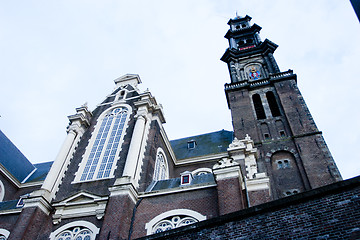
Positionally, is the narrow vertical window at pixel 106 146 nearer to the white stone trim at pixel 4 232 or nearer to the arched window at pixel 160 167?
the arched window at pixel 160 167

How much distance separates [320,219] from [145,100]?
1371cm

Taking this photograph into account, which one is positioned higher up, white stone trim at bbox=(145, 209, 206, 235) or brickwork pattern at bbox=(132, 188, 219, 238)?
brickwork pattern at bbox=(132, 188, 219, 238)

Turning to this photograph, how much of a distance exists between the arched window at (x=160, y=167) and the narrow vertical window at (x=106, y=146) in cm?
286

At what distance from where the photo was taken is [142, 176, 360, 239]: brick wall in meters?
5.76

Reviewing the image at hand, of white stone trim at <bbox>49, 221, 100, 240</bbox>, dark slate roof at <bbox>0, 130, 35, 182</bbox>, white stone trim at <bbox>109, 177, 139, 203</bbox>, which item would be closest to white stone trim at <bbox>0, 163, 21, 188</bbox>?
dark slate roof at <bbox>0, 130, 35, 182</bbox>

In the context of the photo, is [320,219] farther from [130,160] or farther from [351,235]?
[130,160]

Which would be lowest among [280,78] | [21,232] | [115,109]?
[21,232]

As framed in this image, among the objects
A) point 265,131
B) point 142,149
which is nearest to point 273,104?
point 265,131

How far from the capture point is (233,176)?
1220 centimetres

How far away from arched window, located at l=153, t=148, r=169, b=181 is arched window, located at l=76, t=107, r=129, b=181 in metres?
2.82

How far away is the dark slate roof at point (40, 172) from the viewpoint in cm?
Answer: 2443

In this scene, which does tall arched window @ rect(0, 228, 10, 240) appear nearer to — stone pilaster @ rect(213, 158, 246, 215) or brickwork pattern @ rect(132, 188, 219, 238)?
brickwork pattern @ rect(132, 188, 219, 238)

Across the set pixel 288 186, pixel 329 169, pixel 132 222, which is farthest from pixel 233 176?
pixel 329 169

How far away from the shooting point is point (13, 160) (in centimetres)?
2495
